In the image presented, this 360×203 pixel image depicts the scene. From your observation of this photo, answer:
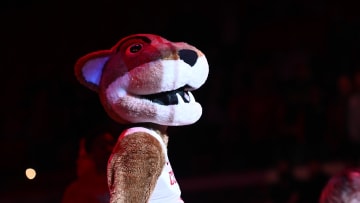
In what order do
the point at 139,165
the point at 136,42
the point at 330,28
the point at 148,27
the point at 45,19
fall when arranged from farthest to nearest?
1. the point at 330,28
2. the point at 148,27
3. the point at 45,19
4. the point at 136,42
5. the point at 139,165

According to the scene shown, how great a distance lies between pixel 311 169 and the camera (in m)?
4.88

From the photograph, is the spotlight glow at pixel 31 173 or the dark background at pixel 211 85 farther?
the dark background at pixel 211 85

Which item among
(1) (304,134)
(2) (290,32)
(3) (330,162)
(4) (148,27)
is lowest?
(3) (330,162)

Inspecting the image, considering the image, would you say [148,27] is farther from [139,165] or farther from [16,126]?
[139,165]

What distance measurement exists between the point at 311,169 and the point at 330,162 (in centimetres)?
68

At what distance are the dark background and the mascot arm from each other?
4.18 ft

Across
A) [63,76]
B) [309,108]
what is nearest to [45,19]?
[63,76]

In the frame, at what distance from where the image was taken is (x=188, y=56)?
1971 mm

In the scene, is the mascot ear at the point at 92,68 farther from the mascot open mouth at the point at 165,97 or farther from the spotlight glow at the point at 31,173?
the spotlight glow at the point at 31,173

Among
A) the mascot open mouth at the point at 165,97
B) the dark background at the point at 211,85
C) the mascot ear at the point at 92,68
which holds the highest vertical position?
the mascot ear at the point at 92,68

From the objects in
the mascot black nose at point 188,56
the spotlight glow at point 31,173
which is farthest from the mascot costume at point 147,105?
the spotlight glow at point 31,173

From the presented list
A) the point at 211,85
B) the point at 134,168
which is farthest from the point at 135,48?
the point at 211,85

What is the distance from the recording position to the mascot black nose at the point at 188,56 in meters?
1.96

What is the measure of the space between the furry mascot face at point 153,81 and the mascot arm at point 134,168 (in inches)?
4.2
